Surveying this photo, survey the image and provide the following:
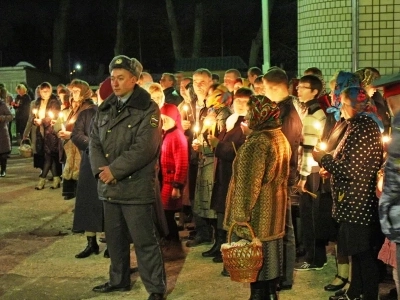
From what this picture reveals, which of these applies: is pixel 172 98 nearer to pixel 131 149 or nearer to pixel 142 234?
pixel 131 149

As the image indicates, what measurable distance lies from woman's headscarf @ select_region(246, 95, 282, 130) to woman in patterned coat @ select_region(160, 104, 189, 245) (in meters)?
2.39

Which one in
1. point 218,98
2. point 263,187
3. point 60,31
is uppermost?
point 60,31

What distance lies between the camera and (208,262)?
7.42 m

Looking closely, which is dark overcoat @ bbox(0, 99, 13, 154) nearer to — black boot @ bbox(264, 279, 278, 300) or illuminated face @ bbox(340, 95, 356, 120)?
black boot @ bbox(264, 279, 278, 300)

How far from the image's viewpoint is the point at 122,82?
19.9ft

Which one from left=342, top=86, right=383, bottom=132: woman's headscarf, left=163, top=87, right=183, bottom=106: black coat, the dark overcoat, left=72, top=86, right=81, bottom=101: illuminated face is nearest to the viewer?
left=342, top=86, right=383, bottom=132: woman's headscarf

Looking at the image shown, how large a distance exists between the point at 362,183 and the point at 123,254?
2.33 metres

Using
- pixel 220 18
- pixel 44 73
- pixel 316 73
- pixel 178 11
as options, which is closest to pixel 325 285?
pixel 316 73

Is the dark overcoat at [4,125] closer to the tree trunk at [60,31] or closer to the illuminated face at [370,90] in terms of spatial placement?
the illuminated face at [370,90]

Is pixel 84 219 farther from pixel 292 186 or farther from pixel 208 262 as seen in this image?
pixel 292 186

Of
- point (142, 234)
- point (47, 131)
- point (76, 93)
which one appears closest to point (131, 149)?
point (142, 234)

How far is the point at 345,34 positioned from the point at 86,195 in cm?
481

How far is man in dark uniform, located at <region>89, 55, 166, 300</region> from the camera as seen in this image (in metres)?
5.88

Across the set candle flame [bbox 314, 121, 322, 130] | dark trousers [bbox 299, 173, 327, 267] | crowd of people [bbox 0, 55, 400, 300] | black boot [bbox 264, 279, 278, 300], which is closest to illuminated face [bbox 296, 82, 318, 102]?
crowd of people [bbox 0, 55, 400, 300]
